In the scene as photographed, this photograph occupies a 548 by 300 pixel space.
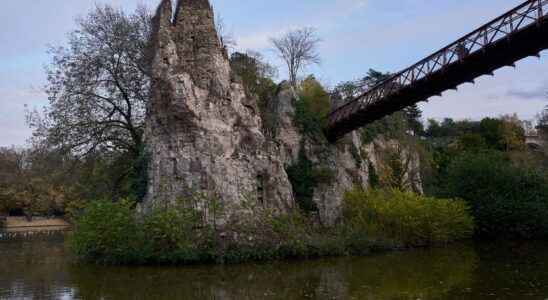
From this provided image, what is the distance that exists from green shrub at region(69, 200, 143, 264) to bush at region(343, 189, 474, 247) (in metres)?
9.71

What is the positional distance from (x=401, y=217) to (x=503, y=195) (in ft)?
30.5

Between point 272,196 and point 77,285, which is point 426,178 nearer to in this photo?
point 272,196

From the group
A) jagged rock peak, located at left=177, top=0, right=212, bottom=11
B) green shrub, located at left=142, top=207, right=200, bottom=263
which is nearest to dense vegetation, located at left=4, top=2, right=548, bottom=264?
green shrub, located at left=142, top=207, right=200, bottom=263

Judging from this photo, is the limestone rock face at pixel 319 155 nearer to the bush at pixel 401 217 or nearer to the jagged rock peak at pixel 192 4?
the bush at pixel 401 217

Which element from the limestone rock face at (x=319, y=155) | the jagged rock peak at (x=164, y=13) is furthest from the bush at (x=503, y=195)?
the jagged rock peak at (x=164, y=13)

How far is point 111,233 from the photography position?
2034 centimetres

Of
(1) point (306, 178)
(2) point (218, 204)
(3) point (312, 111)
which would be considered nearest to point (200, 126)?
(2) point (218, 204)

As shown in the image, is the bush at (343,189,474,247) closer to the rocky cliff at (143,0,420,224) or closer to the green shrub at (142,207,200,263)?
the rocky cliff at (143,0,420,224)

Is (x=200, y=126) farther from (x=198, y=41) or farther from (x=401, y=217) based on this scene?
(x=401, y=217)

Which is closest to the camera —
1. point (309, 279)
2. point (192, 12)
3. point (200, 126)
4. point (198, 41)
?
point (309, 279)

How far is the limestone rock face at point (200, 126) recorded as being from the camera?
2220 centimetres

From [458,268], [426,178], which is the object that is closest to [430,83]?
[458,268]

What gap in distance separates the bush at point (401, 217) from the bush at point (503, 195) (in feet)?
12.6

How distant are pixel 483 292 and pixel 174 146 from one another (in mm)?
13776
